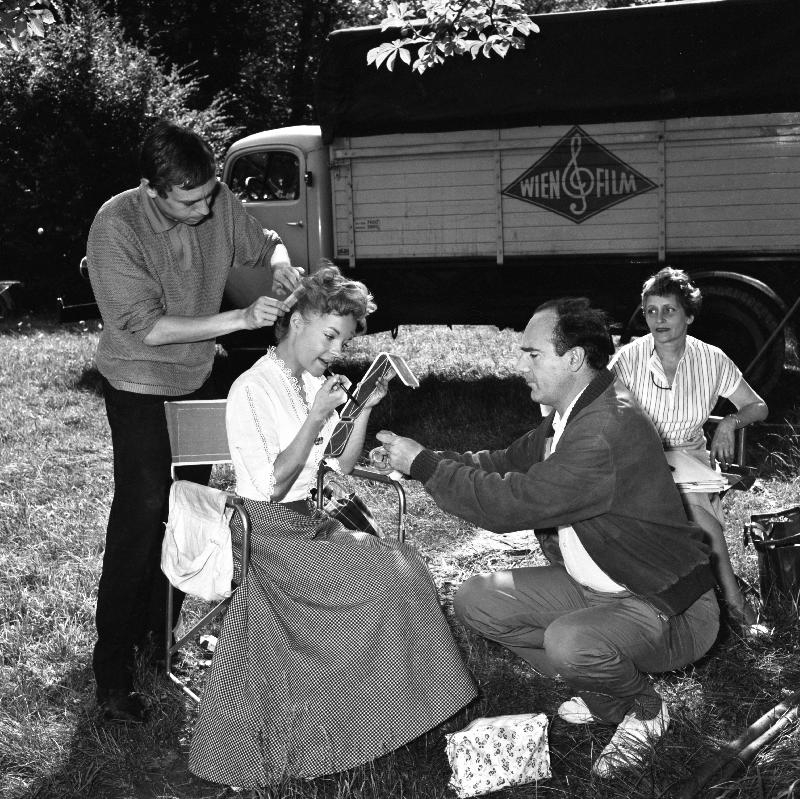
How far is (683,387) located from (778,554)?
79cm

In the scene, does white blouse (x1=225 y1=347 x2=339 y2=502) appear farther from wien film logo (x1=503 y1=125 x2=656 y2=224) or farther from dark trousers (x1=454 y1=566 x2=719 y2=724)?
wien film logo (x1=503 y1=125 x2=656 y2=224)

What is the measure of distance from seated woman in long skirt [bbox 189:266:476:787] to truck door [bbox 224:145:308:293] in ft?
20.4

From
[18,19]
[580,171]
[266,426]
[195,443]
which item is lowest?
[195,443]

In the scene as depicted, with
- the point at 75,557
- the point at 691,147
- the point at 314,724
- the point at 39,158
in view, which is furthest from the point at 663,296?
the point at 39,158

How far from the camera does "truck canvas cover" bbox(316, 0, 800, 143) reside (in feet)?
23.3

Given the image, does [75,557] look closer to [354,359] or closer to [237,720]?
[237,720]

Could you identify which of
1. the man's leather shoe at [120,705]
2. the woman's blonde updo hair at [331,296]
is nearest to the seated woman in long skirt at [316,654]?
the woman's blonde updo hair at [331,296]

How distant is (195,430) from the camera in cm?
329

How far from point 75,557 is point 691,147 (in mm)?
5380

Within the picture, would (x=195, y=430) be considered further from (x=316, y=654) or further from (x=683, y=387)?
(x=683, y=387)

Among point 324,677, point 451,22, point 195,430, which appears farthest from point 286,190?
point 324,677

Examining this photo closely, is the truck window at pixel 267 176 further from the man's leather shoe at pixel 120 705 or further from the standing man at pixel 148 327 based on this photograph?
the man's leather shoe at pixel 120 705

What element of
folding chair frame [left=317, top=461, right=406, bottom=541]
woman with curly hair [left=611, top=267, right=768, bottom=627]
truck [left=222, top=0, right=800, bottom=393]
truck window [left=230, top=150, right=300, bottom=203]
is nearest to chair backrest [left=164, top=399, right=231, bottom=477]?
folding chair frame [left=317, top=461, right=406, bottom=541]

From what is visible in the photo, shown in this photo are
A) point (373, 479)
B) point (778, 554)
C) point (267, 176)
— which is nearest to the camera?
point (373, 479)
